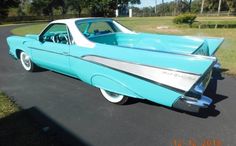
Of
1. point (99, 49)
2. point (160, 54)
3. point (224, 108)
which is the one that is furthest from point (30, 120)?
point (224, 108)

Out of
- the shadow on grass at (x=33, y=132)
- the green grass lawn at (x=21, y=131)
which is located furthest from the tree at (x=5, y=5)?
the shadow on grass at (x=33, y=132)

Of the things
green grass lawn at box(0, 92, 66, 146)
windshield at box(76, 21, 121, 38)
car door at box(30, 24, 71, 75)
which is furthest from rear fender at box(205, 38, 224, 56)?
green grass lawn at box(0, 92, 66, 146)

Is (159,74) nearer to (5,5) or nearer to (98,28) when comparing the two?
(98,28)

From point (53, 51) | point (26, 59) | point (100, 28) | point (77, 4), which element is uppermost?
point (77, 4)

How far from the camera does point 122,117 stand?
3.58 meters

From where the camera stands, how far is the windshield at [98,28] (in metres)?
5.12

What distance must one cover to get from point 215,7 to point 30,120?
75686mm

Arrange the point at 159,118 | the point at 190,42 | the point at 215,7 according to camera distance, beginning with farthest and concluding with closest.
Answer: the point at 215,7
the point at 190,42
the point at 159,118

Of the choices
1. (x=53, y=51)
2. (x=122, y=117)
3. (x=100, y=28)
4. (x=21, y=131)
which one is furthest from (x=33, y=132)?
(x=100, y=28)

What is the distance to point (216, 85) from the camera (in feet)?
15.8

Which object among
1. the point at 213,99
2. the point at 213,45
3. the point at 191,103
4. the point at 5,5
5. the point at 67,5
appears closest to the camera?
the point at 191,103

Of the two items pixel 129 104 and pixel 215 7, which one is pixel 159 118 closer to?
pixel 129 104

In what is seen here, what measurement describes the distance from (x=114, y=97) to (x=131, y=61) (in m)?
0.97

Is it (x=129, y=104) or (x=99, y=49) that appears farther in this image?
(x=129, y=104)
